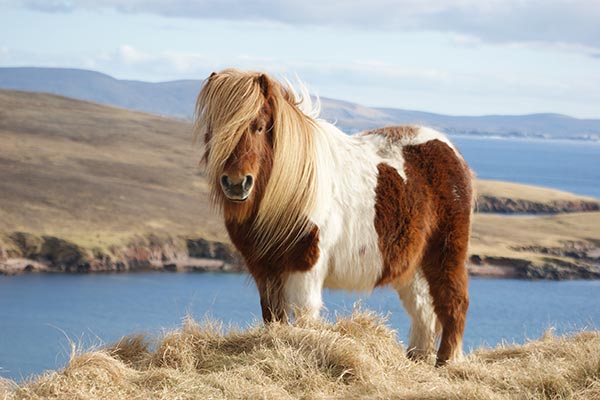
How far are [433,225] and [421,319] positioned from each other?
0.85 metres

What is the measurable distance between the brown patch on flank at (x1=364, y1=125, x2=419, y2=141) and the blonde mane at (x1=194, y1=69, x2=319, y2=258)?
3.12 ft

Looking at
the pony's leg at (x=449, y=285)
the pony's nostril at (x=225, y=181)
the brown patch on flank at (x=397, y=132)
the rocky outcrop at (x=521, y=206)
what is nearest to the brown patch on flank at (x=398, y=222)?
the pony's leg at (x=449, y=285)

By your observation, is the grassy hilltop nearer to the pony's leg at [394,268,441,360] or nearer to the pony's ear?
the pony's leg at [394,268,441,360]

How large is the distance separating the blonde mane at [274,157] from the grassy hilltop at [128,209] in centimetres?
5055

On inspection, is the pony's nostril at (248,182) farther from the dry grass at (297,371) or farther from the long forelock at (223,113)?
the dry grass at (297,371)

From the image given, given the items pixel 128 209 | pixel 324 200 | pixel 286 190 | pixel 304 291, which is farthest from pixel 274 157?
pixel 128 209

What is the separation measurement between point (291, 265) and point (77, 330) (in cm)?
4832

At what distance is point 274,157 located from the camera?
5508 millimetres

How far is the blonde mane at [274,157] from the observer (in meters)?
5.41

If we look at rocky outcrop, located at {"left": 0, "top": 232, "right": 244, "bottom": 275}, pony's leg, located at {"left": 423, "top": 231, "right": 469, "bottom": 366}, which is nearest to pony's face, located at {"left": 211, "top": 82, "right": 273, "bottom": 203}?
pony's leg, located at {"left": 423, "top": 231, "right": 469, "bottom": 366}

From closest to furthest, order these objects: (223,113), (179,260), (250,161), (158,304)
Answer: (250,161)
(223,113)
(158,304)
(179,260)

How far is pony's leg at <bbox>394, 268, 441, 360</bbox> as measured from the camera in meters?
6.62

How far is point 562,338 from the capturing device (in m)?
6.70

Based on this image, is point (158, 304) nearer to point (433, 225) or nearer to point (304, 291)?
point (433, 225)
